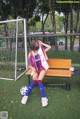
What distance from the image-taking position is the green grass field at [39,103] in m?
5.71

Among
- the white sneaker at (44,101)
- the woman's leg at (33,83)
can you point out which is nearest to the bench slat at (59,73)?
the woman's leg at (33,83)

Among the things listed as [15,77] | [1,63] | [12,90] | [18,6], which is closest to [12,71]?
[1,63]

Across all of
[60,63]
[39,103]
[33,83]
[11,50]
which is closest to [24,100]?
[39,103]

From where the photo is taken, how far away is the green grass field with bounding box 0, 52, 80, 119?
5.71 meters

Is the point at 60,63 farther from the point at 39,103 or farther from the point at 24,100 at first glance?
the point at 24,100

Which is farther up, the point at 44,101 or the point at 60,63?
the point at 60,63

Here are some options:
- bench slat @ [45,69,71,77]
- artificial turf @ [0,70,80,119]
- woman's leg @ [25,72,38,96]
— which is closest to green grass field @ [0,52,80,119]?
artificial turf @ [0,70,80,119]

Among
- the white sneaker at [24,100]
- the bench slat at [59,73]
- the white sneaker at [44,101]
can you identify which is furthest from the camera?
the bench slat at [59,73]

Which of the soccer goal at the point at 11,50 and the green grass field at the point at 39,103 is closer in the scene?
the green grass field at the point at 39,103

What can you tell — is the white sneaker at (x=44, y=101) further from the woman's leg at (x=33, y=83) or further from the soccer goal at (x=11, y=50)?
the soccer goal at (x=11, y=50)

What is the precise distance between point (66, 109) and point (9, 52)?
4104 mm

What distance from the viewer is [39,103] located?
630cm

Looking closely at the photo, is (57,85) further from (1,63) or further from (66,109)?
(1,63)

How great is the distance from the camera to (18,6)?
18078 millimetres
